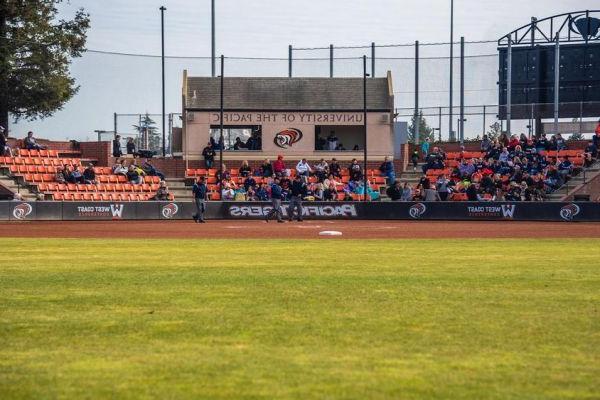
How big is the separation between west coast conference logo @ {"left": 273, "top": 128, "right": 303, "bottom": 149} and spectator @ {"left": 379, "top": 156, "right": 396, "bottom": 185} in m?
5.85

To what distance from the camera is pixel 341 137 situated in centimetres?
5878

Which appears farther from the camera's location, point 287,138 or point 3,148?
point 287,138

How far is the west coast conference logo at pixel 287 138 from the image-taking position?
57156 millimetres

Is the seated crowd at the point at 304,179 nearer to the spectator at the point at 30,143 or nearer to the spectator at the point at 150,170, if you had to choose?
the spectator at the point at 150,170

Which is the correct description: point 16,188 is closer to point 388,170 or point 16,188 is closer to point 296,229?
point 296,229

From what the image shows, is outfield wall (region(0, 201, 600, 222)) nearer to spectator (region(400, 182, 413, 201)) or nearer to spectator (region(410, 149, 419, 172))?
spectator (region(400, 182, 413, 201))

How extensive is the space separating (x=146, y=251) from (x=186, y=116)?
3356 centimetres

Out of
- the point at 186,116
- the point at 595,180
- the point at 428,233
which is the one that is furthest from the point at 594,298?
the point at 186,116

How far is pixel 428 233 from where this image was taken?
34156mm

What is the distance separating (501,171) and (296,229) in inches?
605

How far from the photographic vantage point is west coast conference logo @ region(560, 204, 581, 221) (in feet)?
142

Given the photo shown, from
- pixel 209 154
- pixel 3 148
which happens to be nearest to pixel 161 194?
pixel 209 154

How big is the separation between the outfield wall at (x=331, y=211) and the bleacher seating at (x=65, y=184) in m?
2.53

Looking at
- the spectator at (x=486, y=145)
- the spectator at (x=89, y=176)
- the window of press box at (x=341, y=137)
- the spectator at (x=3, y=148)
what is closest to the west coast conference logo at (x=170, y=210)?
the spectator at (x=89, y=176)
